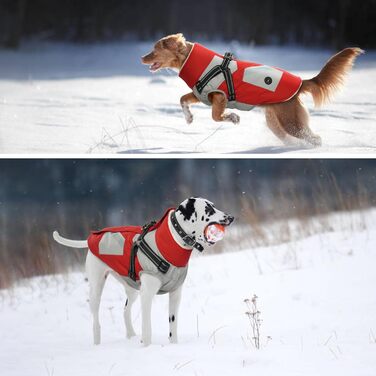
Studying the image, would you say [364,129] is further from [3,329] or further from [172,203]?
[3,329]

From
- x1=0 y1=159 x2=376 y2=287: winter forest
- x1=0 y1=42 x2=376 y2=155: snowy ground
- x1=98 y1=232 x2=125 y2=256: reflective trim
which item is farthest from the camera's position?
x1=0 y1=159 x2=376 y2=287: winter forest

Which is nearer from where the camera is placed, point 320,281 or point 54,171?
point 320,281

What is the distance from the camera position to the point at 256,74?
3.26 meters

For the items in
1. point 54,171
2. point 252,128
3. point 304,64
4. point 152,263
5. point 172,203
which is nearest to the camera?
point 152,263

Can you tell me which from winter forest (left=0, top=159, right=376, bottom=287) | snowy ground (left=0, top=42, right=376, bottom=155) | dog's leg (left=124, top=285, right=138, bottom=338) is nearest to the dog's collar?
dog's leg (left=124, top=285, right=138, bottom=338)

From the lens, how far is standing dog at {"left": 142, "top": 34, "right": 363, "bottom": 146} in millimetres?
3252

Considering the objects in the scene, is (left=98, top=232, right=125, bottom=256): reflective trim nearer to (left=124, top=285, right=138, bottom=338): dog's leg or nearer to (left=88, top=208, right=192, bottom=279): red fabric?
(left=88, top=208, right=192, bottom=279): red fabric

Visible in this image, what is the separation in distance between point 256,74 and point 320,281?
167 centimetres

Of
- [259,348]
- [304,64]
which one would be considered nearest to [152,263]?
[259,348]

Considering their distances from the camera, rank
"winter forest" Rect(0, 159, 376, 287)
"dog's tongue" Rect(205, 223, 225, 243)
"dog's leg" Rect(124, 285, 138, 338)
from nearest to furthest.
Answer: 1. "dog's tongue" Rect(205, 223, 225, 243)
2. "dog's leg" Rect(124, 285, 138, 338)
3. "winter forest" Rect(0, 159, 376, 287)

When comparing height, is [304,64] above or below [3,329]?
above

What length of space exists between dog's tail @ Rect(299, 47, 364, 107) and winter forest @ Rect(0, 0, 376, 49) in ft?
7.24

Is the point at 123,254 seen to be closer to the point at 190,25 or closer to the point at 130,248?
the point at 130,248

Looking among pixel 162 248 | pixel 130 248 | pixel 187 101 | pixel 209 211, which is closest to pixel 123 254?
pixel 130 248
